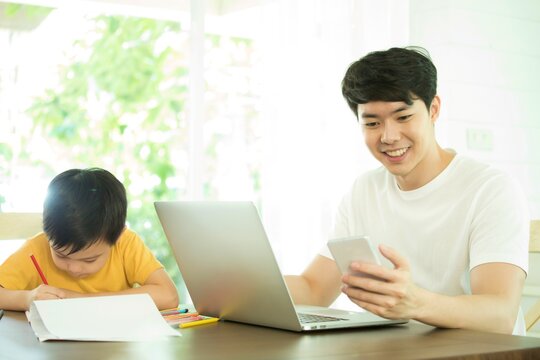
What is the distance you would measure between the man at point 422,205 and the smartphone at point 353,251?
0.38 m

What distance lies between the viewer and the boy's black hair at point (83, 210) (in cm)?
175

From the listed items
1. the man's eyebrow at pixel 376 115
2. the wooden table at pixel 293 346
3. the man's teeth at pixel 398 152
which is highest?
the man's eyebrow at pixel 376 115

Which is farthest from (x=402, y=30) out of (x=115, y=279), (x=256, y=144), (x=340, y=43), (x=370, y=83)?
(x=115, y=279)

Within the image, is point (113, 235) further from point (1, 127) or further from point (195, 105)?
point (1, 127)

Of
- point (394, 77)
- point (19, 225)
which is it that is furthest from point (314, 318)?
point (19, 225)

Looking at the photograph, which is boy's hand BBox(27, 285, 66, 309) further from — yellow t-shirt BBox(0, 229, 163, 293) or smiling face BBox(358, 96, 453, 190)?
smiling face BBox(358, 96, 453, 190)

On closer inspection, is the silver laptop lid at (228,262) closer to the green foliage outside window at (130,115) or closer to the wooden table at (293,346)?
the wooden table at (293,346)

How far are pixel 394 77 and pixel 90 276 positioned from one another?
2.78 feet

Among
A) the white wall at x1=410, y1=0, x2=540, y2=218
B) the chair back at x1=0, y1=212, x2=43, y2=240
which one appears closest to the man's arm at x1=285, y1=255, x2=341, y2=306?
the chair back at x1=0, y1=212, x2=43, y2=240

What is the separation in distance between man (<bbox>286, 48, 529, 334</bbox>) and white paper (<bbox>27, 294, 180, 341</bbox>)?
0.46m

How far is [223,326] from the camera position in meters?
1.42

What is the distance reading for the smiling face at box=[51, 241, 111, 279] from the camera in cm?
179

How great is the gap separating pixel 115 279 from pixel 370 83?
29.9 inches

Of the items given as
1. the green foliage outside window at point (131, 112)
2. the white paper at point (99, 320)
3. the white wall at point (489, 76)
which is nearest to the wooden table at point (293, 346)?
the white paper at point (99, 320)
